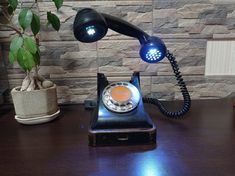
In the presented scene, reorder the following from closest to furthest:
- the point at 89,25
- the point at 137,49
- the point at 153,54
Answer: the point at 89,25 → the point at 153,54 → the point at 137,49

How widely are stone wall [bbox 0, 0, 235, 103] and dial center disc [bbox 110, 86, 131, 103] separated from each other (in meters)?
0.22

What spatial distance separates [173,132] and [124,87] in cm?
19

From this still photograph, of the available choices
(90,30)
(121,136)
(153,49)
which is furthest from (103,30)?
(121,136)

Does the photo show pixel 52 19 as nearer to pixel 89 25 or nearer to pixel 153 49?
pixel 89 25

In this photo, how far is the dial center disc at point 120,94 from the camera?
2.29 feet

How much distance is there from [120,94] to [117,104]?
35 millimetres

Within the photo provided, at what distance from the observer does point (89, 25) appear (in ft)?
1.91

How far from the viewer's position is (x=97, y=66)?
0.93 metres

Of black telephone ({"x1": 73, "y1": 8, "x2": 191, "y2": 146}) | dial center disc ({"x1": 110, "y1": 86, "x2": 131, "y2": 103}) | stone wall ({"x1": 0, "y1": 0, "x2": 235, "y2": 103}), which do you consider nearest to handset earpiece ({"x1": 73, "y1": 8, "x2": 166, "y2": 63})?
black telephone ({"x1": 73, "y1": 8, "x2": 191, "y2": 146})

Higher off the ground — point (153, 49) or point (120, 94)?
point (153, 49)

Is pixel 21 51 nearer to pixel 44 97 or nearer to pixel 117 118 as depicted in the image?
pixel 44 97

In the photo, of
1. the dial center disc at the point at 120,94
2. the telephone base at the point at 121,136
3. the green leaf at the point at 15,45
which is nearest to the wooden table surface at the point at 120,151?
the telephone base at the point at 121,136

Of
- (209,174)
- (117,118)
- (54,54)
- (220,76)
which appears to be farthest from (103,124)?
(220,76)

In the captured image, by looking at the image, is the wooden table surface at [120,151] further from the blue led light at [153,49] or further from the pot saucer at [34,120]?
the blue led light at [153,49]
